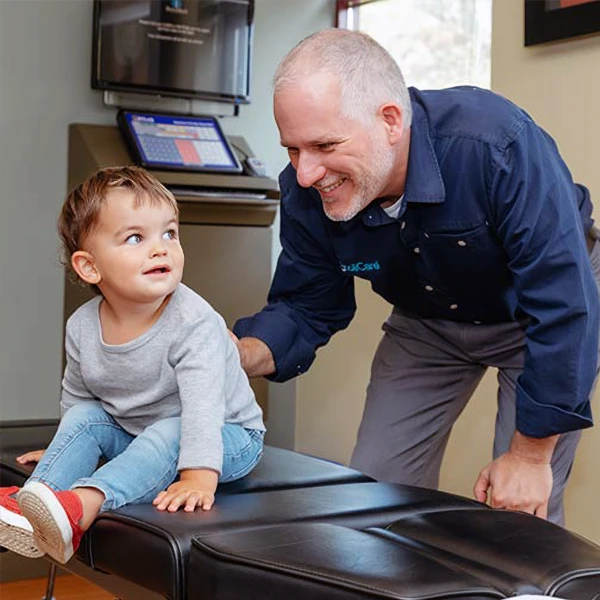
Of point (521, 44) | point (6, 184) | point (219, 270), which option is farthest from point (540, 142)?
point (6, 184)

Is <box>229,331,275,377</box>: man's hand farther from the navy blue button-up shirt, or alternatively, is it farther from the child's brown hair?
the child's brown hair

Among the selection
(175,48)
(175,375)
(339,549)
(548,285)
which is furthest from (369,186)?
(175,48)

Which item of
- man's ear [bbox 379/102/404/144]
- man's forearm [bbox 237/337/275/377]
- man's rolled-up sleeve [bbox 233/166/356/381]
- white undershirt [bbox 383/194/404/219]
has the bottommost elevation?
man's forearm [bbox 237/337/275/377]

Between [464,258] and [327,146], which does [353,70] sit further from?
[464,258]

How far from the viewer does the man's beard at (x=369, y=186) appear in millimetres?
1829

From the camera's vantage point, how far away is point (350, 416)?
140 inches

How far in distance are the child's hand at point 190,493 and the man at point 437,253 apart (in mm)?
460

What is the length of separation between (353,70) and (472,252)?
376mm

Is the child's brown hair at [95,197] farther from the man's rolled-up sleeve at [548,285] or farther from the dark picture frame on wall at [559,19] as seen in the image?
the dark picture frame on wall at [559,19]

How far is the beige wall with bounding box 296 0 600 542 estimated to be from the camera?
2.69 metres

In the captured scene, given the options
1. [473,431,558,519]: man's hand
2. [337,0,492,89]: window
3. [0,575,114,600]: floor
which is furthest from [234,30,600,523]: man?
[337,0,492,89]: window

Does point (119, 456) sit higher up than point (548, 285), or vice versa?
point (548, 285)

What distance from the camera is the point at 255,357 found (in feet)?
6.84

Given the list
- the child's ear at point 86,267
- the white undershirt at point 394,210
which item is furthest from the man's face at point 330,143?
the child's ear at point 86,267
